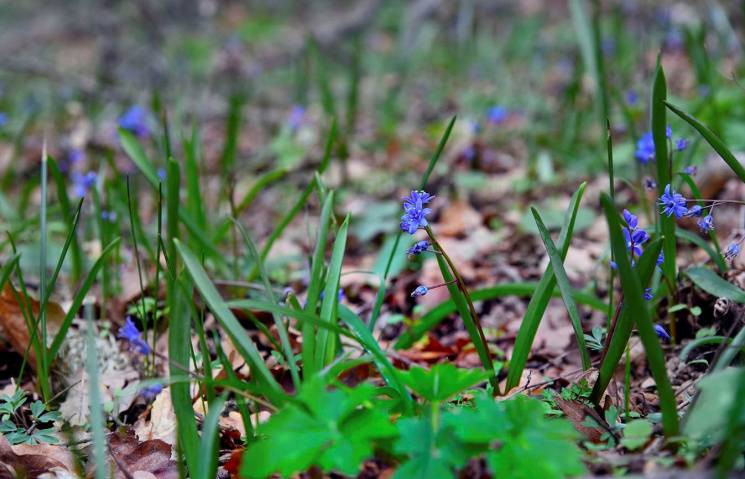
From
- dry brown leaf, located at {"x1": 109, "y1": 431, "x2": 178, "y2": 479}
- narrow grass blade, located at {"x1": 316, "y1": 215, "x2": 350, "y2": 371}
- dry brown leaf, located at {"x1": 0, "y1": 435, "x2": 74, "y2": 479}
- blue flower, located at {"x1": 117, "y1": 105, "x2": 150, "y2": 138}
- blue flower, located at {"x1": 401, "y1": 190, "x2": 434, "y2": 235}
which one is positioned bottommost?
dry brown leaf, located at {"x1": 109, "y1": 431, "x2": 178, "y2": 479}

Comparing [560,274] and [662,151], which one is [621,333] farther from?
[662,151]

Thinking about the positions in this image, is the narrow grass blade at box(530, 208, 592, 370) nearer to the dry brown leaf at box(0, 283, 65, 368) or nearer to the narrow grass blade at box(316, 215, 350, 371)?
the narrow grass blade at box(316, 215, 350, 371)

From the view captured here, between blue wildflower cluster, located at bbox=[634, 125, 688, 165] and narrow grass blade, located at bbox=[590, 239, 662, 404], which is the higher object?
blue wildflower cluster, located at bbox=[634, 125, 688, 165]

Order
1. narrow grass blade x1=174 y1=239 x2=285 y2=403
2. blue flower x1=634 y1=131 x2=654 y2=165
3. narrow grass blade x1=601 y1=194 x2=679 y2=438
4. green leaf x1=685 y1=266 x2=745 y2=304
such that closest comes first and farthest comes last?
narrow grass blade x1=601 y1=194 x2=679 y2=438 → narrow grass blade x1=174 y1=239 x2=285 y2=403 → green leaf x1=685 y1=266 x2=745 y2=304 → blue flower x1=634 y1=131 x2=654 y2=165

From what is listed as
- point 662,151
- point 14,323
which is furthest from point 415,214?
point 14,323

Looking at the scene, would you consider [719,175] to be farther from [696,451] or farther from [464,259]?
[696,451]

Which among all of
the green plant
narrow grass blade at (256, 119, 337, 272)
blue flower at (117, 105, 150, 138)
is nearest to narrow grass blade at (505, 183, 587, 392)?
narrow grass blade at (256, 119, 337, 272)

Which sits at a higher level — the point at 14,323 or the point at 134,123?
the point at 134,123

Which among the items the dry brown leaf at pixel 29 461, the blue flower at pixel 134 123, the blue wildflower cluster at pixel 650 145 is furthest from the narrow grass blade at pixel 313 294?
the blue flower at pixel 134 123
